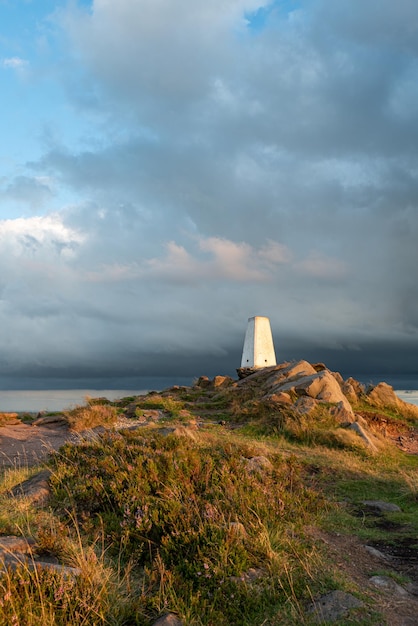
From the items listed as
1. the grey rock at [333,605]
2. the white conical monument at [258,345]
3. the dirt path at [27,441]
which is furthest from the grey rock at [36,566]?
the white conical monument at [258,345]

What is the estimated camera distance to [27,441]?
14.7 meters

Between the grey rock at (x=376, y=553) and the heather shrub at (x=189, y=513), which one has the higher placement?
the heather shrub at (x=189, y=513)

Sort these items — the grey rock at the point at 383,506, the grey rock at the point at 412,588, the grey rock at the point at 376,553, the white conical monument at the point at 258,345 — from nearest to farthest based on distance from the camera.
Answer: the grey rock at the point at 412,588, the grey rock at the point at 376,553, the grey rock at the point at 383,506, the white conical monument at the point at 258,345

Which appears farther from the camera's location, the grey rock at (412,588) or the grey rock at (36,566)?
the grey rock at (412,588)

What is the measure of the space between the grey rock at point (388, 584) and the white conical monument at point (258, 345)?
77.5 ft

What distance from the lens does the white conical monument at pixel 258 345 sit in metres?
29.1

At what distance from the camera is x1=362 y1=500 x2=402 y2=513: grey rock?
8.44 m

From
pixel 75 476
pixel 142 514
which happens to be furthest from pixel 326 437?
pixel 142 514

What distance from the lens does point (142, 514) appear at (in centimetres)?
580

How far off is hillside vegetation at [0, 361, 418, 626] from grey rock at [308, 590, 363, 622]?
0.02m

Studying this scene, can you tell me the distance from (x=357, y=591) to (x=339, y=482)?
566 cm

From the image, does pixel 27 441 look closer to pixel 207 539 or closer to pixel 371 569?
pixel 207 539

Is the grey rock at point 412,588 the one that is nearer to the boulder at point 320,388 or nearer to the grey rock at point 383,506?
the grey rock at point 383,506

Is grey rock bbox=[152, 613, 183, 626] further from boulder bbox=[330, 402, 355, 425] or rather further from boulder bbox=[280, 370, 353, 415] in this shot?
boulder bbox=[280, 370, 353, 415]
